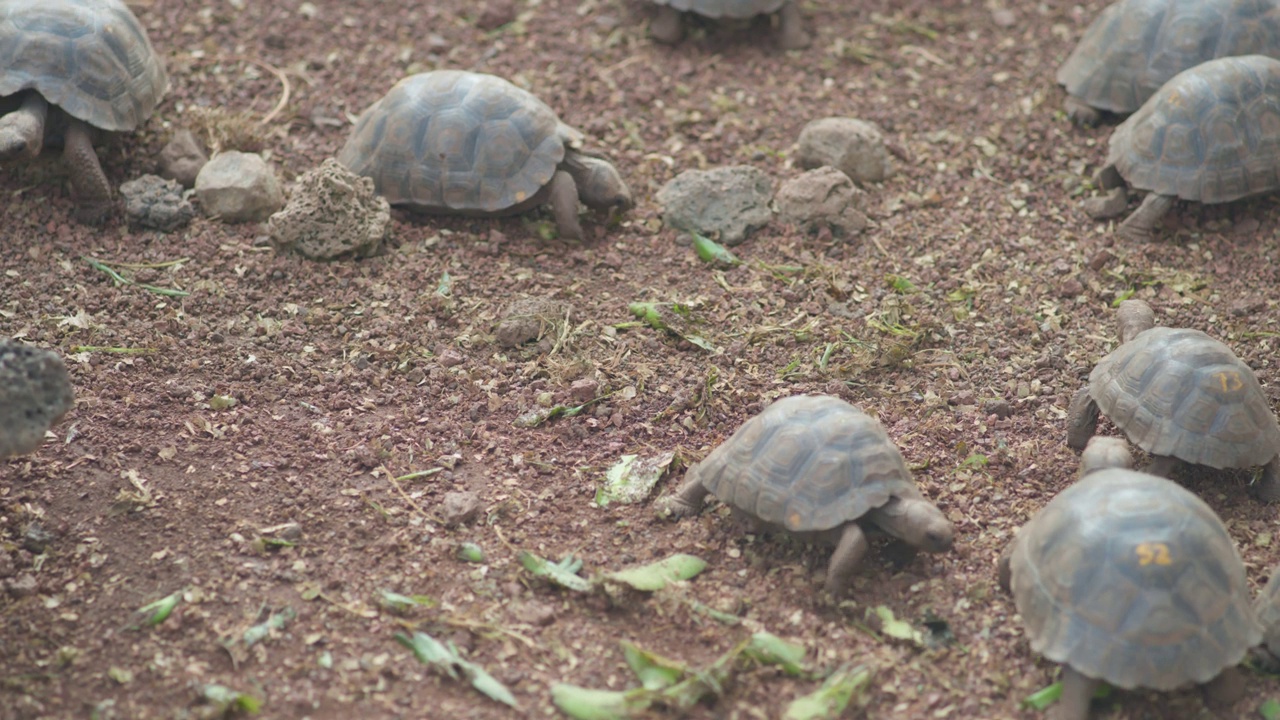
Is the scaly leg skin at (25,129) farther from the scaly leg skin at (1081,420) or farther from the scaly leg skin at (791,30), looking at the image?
the scaly leg skin at (1081,420)

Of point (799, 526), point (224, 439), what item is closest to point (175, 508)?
point (224, 439)

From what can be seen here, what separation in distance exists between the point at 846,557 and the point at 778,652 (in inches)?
16.7

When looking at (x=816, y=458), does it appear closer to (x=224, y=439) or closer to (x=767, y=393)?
(x=767, y=393)

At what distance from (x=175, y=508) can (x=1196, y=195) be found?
4.95 m

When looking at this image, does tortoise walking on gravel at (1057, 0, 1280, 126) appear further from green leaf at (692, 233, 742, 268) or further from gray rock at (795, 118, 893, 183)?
green leaf at (692, 233, 742, 268)

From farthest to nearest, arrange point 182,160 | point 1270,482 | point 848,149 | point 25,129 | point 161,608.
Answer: point 848,149 < point 182,160 < point 25,129 < point 1270,482 < point 161,608

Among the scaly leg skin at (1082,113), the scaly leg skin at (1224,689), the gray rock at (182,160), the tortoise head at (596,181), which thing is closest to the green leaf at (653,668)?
the scaly leg skin at (1224,689)

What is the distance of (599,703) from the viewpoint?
11.5ft

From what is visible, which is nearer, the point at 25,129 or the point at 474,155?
the point at 25,129

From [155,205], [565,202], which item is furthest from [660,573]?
[155,205]

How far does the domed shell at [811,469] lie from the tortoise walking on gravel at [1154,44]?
3.70 metres

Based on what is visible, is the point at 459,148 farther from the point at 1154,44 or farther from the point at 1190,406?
the point at 1154,44

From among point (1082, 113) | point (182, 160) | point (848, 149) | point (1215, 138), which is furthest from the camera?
point (1082, 113)

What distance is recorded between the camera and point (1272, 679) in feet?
12.1
